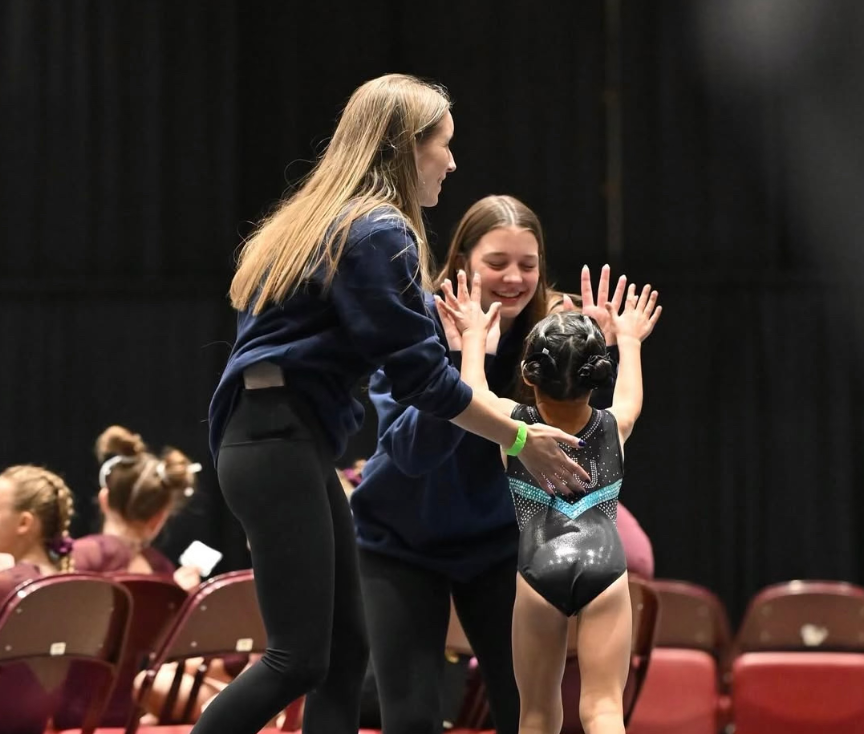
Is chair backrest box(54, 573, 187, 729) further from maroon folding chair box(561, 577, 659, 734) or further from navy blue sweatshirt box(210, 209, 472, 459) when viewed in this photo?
navy blue sweatshirt box(210, 209, 472, 459)

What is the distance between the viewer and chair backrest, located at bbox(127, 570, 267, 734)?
12.1ft

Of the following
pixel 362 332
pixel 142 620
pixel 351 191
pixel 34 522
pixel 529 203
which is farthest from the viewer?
pixel 529 203

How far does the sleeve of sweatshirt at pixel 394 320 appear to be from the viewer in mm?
2387

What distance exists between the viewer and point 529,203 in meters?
7.32

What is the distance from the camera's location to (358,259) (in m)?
2.39

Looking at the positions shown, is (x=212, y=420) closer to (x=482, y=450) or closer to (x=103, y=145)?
(x=482, y=450)

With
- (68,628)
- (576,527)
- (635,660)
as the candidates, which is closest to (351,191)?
(576,527)

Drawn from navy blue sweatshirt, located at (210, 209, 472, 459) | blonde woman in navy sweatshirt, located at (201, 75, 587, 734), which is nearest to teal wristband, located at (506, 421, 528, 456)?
blonde woman in navy sweatshirt, located at (201, 75, 587, 734)

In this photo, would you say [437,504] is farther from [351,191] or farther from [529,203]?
[529,203]

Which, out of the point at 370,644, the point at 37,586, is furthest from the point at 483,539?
the point at 37,586

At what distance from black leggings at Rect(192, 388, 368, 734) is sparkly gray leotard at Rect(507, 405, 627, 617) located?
442 mm

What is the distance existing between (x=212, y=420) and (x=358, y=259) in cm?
44

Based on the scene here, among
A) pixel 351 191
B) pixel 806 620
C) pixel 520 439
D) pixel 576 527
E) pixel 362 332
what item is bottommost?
pixel 806 620

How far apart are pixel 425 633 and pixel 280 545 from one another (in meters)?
0.52
